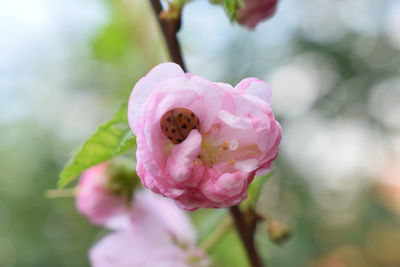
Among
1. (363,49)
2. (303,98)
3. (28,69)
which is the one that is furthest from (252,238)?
(28,69)

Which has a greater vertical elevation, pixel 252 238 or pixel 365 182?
pixel 252 238

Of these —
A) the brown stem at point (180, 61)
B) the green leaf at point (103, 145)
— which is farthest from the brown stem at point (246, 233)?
the green leaf at point (103, 145)

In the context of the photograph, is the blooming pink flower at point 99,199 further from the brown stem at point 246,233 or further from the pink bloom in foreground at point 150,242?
the brown stem at point 246,233

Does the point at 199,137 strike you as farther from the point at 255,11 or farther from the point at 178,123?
the point at 255,11

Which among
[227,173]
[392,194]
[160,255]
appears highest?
[227,173]

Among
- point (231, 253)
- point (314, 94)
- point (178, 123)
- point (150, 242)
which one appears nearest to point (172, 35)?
point (178, 123)

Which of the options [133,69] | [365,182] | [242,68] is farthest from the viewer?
[365,182]

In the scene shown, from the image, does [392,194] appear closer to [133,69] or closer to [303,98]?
[303,98]
